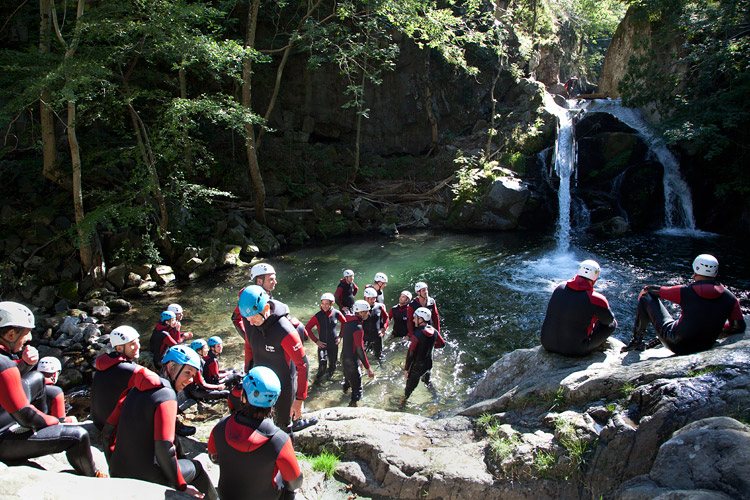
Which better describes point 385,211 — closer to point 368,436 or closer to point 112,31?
point 112,31

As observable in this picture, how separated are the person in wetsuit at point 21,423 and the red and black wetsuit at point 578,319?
504 centimetres

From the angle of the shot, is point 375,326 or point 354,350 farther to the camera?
point 375,326

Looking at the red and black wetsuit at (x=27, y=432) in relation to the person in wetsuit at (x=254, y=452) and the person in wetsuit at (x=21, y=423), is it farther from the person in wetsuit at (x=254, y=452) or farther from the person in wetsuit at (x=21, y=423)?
the person in wetsuit at (x=254, y=452)

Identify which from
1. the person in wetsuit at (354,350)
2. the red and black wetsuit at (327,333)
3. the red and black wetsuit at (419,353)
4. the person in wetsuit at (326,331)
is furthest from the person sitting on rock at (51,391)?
the red and black wetsuit at (419,353)

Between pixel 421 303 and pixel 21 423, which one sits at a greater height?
pixel 21 423

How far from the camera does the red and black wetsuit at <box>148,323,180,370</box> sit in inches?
270

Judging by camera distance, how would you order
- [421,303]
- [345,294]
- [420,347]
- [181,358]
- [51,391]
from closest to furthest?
1. [181,358]
2. [51,391]
3. [420,347]
4. [421,303]
5. [345,294]

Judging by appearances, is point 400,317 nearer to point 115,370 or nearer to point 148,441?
point 115,370

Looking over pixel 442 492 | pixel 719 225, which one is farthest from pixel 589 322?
pixel 719 225

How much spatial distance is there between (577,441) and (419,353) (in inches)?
120

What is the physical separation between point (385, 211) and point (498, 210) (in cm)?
557

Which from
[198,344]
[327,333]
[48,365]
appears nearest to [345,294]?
[327,333]

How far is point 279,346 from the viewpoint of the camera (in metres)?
4.73

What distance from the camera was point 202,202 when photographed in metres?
17.1
